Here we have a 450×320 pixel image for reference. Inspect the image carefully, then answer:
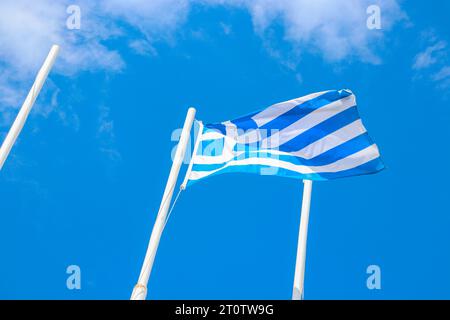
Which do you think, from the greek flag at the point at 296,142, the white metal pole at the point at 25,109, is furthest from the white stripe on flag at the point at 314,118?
the white metal pole at the point at 25,109

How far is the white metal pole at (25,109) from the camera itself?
12.9 m

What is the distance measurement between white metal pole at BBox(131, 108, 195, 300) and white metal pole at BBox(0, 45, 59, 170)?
12.3 feet

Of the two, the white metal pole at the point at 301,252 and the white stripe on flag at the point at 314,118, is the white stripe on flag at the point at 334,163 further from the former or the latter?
the white stripe on flag at the point at 314,118

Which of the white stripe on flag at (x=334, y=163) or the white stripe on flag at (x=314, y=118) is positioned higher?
the white stripe on flag at (x=314, y=118)

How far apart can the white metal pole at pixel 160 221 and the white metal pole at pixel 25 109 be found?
375 cm

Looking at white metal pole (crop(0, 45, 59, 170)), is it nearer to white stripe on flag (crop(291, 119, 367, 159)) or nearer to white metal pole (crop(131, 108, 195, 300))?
white metal pole (crop(131, 108, 195, 300))

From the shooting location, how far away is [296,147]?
15922 mm

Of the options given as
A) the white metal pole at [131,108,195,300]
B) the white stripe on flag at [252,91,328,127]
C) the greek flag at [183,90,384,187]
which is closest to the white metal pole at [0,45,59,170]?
the white metal pole at [131,108,195,300]

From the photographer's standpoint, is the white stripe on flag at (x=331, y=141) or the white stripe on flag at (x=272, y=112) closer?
the white stripe on flag at (x=331, y=141)

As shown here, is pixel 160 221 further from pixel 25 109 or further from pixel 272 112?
pixel 272 112

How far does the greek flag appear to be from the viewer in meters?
15.3
